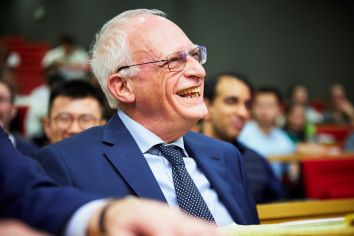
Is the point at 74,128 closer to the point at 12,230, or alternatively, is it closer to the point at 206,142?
the point at 206,142

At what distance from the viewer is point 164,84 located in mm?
1575

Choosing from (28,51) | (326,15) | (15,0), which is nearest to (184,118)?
(28,51)

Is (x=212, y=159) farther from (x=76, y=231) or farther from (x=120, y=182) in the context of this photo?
(x=76, y=231)

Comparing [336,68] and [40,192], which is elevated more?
[40,192]

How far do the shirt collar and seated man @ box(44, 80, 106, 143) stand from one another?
0.74m

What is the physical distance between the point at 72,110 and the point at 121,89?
0.77 metres

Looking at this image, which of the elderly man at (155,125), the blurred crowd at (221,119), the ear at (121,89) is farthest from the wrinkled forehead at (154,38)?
the blurred crowd at (221,119)

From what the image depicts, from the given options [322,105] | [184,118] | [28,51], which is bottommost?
[322,105]

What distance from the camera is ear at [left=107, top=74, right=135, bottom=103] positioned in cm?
162

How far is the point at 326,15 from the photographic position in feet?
31.0

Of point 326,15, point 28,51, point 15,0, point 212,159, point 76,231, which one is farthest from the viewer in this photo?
point 15,0

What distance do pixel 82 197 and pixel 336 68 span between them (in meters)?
9.42

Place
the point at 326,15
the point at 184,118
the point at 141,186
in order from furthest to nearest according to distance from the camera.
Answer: the point at 326,15, the point at 184,118, the point at 141,186

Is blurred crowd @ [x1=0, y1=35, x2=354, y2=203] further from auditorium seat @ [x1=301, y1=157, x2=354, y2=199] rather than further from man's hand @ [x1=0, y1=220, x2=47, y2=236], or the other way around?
man's hand @ [x1=0, y1=220, x2=47, y2=236]
